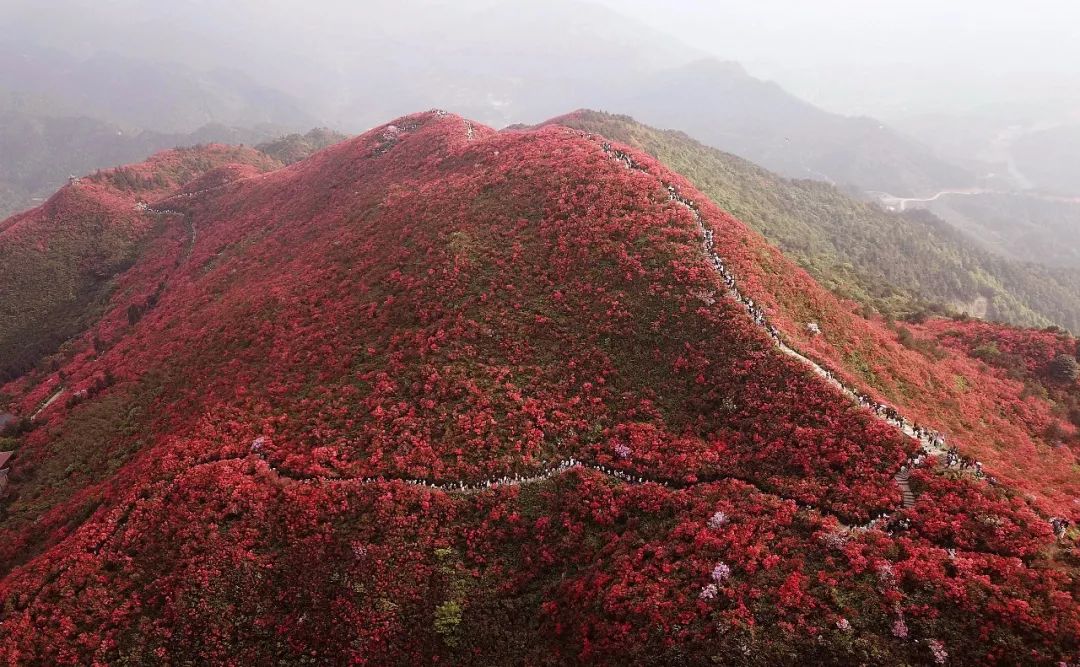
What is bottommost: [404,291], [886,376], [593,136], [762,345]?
[886,376]

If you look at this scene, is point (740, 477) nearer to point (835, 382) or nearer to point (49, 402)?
point (835, 382)

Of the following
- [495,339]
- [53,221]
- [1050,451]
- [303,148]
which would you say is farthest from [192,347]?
[303,148]

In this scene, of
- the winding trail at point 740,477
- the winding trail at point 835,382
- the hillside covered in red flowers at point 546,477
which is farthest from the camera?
the winding trail at point 835,382

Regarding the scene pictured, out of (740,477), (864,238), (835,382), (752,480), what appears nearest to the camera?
(752,480)

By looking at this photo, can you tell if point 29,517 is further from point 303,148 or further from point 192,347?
point 303,148

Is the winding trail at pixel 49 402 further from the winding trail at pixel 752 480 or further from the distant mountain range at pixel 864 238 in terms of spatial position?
the distant mountain range at pixel 864 238

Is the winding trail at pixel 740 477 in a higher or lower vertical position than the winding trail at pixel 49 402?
higher

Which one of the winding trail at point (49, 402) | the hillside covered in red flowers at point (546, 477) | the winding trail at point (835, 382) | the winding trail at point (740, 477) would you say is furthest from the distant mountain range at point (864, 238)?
the winding trail at point (49, 402)

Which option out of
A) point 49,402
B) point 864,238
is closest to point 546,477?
point 49,402
